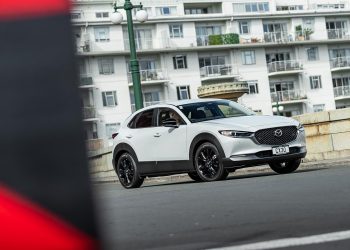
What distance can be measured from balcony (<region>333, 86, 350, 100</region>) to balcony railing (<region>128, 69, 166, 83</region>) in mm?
19331

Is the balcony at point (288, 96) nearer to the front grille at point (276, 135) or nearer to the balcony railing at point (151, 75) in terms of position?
the balcony railing at point (151, 75)

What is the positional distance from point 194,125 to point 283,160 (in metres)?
1.62

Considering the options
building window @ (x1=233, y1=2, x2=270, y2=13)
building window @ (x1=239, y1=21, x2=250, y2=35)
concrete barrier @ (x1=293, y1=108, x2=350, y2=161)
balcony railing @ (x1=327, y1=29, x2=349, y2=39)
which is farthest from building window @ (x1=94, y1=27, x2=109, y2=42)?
concrete barrier @ (x1=293, y1=108, x2=350, y2=161)

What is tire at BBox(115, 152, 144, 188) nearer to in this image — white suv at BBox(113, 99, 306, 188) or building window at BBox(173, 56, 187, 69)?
white suv at BBox(113, 99, 306, 188)

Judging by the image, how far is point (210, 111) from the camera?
40.5 ft

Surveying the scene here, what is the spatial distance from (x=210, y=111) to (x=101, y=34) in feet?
182

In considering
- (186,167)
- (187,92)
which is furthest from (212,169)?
(187,92)

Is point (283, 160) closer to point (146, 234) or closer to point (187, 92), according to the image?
point (146, 234)

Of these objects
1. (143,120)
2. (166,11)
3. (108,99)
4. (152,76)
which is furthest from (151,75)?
(143,120)

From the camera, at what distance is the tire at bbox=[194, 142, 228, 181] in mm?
11469

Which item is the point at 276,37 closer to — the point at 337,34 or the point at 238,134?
the point at 337,34

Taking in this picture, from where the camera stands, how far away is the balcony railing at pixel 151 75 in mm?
65500

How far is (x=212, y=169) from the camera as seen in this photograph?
11.6 meters

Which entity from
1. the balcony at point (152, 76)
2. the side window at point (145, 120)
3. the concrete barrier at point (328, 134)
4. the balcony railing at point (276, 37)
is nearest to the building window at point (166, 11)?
the balcony at point (152, 76)
